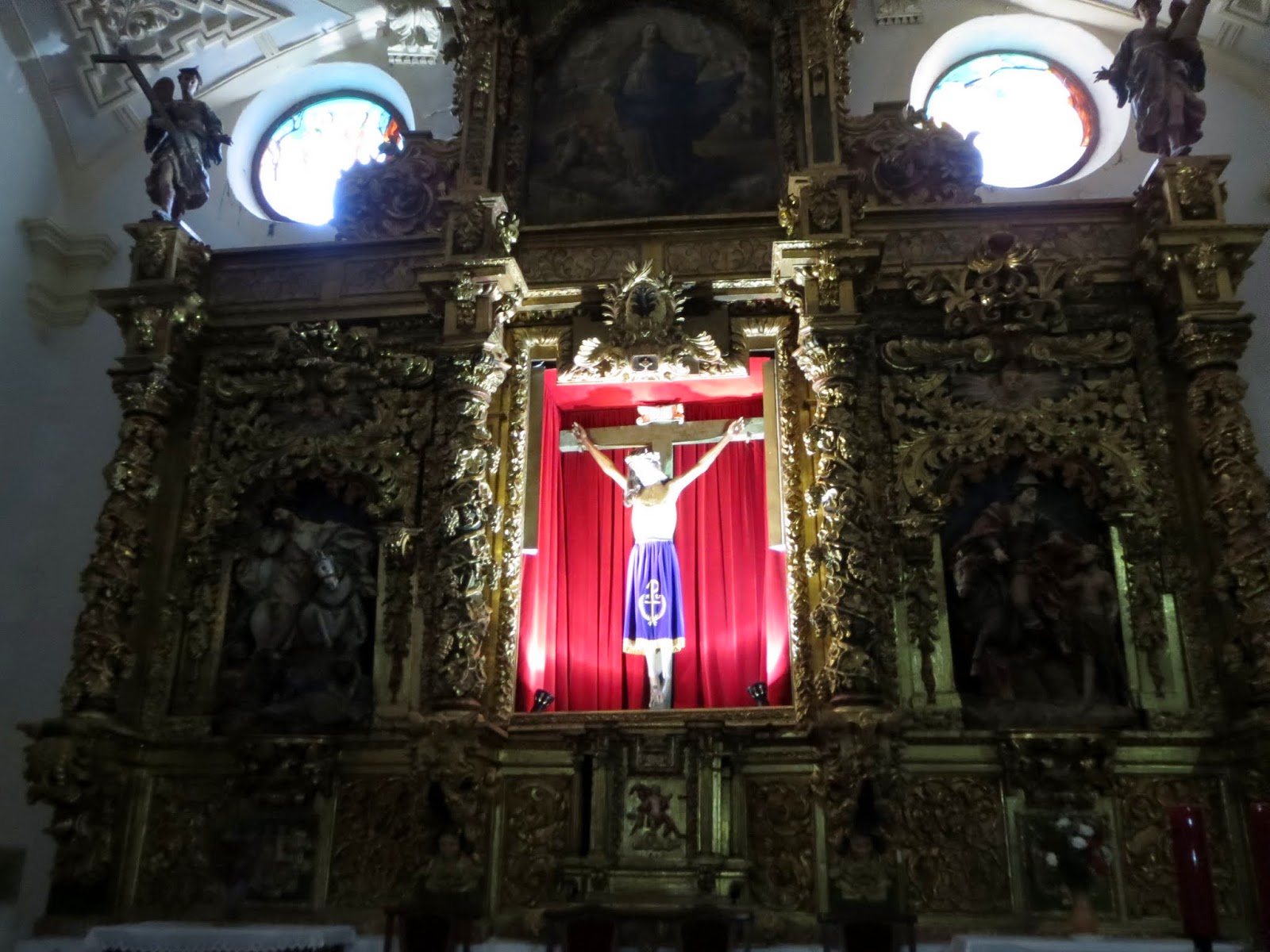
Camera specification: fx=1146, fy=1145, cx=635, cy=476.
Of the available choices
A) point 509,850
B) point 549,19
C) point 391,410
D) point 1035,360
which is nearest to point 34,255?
point 391,410

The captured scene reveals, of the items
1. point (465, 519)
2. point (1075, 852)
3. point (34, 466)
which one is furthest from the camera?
point (34, 466)

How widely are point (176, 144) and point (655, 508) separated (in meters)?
4.83

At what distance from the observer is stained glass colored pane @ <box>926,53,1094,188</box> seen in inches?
410

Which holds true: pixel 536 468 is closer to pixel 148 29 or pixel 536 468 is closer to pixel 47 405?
pixel 47 405

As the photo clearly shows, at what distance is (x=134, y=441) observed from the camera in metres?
8.31

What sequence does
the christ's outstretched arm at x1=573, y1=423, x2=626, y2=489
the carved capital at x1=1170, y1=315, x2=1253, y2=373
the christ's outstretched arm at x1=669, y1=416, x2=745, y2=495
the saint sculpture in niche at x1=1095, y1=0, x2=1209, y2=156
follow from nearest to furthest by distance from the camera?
the carved capital at x1=1170, y1=315, x2=1253, y2=373 < the saint sculpture in niche at x1=1095, y1=0, x2=1209, y2=156 < the christ's outstretched arm at x1=669, y1=416, x2=745, y2=495 < the christ's outstretched arm at x1=573, y1=423, x2=626, y2=489

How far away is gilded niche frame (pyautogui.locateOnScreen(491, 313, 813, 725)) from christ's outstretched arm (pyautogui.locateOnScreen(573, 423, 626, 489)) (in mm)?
418

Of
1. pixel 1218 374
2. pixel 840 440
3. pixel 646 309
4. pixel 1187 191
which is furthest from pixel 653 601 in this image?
pixel 1187 191

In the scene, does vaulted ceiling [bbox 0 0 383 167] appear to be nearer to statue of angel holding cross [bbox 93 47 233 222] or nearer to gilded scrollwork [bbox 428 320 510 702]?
statue of angel holding cross [bbox 93 47 233 222]

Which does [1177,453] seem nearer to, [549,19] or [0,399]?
[549,19]

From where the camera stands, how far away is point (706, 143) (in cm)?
955

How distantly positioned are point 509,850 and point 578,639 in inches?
64.0

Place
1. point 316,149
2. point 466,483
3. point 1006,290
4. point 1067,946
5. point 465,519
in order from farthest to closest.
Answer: point 316,149, point 1006,290, point 466,483, point 465,519, point 1067,946

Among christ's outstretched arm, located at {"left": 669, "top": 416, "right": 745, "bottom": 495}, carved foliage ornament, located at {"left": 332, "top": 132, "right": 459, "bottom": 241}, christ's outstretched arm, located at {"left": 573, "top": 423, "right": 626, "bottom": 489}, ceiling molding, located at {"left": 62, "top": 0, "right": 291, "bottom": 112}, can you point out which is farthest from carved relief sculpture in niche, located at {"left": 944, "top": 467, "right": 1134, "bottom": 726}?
ceiling molding, located at {"left": 62, "top": 0, "right": 291, "bottom": 112}
